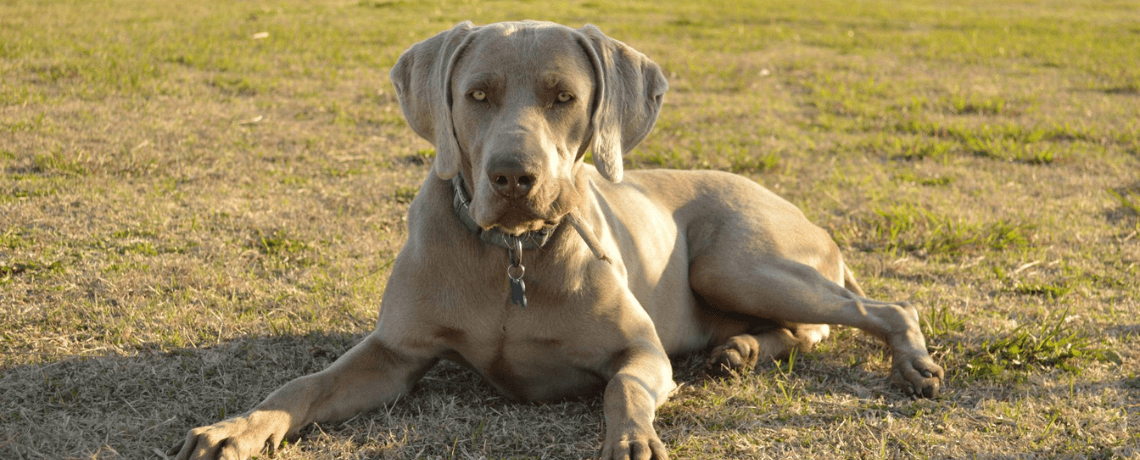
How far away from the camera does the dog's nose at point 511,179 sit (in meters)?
2.60

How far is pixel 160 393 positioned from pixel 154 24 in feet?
30.0

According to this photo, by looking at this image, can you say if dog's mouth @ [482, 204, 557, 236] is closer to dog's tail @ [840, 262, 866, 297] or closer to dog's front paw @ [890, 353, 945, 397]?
dog's front paw @ [890, 353, 945, 397]

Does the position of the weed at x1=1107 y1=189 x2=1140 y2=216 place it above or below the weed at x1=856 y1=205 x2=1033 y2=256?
below

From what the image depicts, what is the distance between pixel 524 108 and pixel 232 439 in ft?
4.15

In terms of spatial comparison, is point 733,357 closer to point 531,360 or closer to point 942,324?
→ point 531,360

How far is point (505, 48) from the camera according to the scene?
2885 mm

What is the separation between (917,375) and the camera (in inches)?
137

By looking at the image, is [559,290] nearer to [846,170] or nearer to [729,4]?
[846,170]

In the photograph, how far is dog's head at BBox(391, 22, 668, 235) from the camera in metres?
2.70

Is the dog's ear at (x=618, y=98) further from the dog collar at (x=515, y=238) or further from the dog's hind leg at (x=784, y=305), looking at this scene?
the dog's hind leg at (x=784, y=305)

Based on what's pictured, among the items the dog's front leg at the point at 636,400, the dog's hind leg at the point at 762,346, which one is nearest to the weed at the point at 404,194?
the dog's hind leg at the point at 762,346

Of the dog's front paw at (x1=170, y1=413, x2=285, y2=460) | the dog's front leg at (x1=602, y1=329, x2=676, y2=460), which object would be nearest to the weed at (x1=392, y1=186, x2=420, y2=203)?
the dog's front leg at (x1=602, y1=329, x2=676, y2=460)

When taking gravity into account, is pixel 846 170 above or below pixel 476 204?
below

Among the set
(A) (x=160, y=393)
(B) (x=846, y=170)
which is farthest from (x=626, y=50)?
(B) (x=846, y=170)
